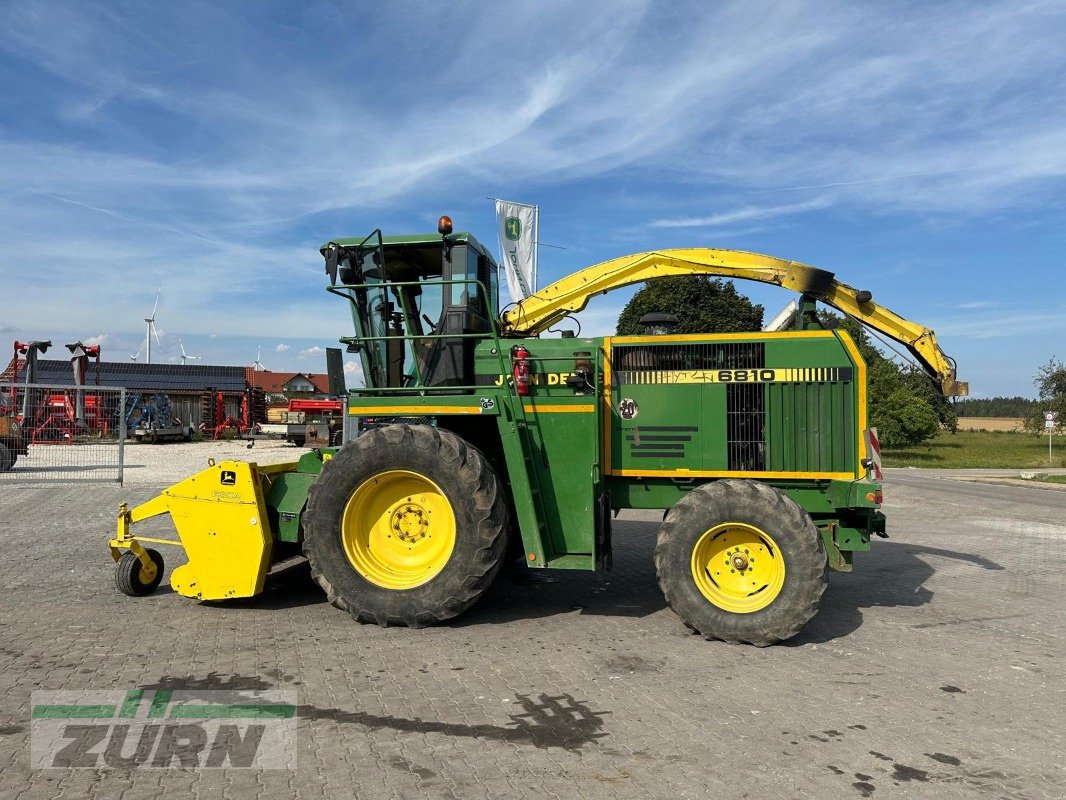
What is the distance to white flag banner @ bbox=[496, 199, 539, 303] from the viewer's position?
1638 centimetres

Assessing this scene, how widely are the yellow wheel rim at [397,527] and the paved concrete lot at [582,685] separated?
20.9 inches

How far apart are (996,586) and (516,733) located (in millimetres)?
6126

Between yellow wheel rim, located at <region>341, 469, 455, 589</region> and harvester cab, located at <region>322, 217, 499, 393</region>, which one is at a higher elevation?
harvester cab, located at <region>322, 217, 499, 393</region>

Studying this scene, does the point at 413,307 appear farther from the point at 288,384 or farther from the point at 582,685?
the point at 288,384

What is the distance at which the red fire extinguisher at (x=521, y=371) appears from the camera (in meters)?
6.00

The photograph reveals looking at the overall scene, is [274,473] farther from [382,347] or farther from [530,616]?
[530,616]

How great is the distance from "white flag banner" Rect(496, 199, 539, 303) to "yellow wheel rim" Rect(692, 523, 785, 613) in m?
10.9

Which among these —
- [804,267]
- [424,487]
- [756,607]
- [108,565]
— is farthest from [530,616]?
[108,565]

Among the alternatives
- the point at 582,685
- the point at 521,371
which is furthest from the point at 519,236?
the point at 582,685

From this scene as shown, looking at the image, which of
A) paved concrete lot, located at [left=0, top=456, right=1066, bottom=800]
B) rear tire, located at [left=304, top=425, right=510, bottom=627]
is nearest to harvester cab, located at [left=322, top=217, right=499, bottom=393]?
rear tire, located at [left=304, top=425, right=510, bottom=627]

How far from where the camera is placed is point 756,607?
5500mm

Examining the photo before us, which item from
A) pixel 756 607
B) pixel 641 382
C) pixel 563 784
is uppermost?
pixel 641 382

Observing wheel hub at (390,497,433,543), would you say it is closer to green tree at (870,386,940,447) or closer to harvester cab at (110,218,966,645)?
harvester cab at (110,218,966,645)

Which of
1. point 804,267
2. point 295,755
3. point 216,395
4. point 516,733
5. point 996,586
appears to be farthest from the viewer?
point 216,395
